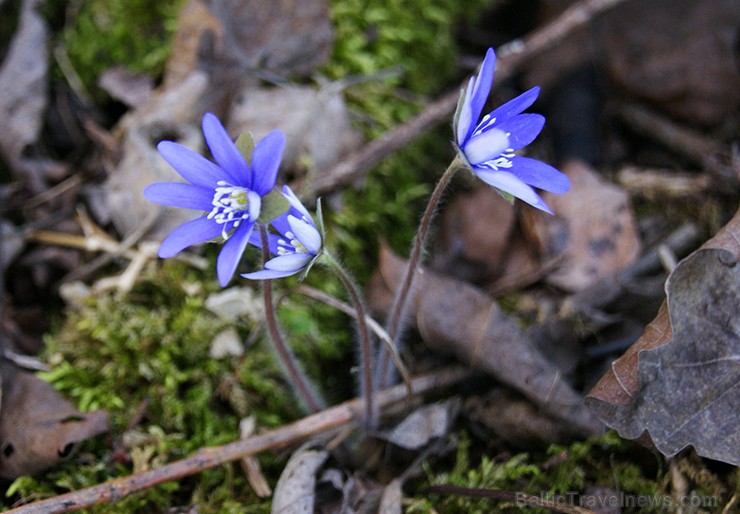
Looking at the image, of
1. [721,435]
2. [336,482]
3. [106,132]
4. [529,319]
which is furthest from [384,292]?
[106,132]

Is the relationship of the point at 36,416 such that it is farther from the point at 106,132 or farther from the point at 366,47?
the point at 366,47

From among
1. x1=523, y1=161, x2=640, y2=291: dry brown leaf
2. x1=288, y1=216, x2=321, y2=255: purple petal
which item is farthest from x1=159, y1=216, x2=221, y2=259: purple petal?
x1=523, y1=161, x2=640, y2=291: dry brown leaf

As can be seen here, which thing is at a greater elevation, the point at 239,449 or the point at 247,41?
the point at 247,41

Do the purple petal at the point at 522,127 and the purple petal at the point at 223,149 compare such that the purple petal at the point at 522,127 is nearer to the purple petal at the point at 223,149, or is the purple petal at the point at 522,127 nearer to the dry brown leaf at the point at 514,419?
the purple petal at the point at 223,149

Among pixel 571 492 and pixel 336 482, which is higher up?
pixel 336 482

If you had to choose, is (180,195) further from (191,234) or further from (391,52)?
(391,52)

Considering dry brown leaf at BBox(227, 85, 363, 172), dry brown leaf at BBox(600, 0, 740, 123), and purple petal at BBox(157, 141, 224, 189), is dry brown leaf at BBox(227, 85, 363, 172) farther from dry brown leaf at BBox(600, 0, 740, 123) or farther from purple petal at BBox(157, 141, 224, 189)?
dry brown leaf at BBox(600, 0, 740, 123)

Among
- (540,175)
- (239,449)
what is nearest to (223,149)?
(540,175)
